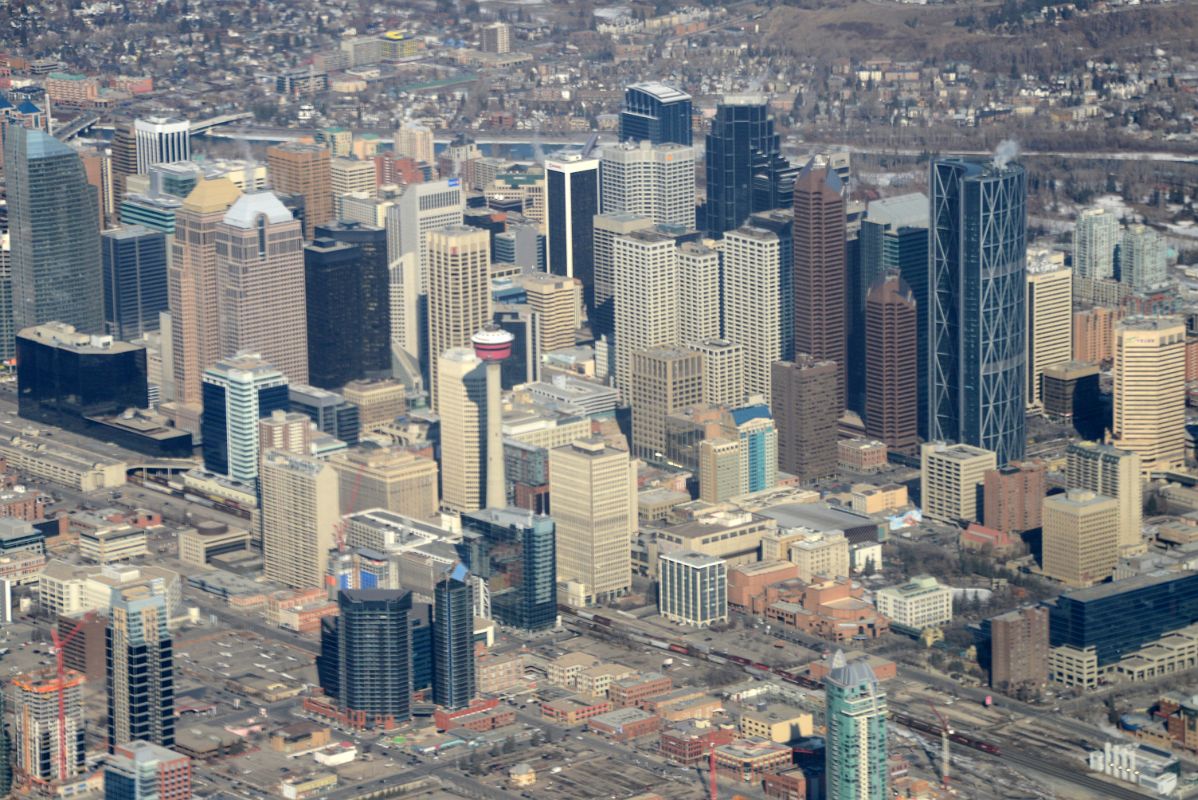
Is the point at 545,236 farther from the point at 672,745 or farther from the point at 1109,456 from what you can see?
the point at 672,745

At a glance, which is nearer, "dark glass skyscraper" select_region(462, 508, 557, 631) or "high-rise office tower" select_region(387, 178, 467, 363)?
"dark glass skyscraper" select_region(462, 508, 557, 631)

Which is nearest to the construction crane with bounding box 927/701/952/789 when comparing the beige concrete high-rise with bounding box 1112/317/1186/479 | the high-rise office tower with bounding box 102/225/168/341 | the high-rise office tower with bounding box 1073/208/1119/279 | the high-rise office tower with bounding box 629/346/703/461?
the beige concrete high-rise with bounding box 1112/317/1186/479

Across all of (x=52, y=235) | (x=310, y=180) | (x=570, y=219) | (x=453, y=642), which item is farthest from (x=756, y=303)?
(x=453, y=642)

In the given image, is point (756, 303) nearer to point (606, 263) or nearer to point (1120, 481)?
point (606, 263)

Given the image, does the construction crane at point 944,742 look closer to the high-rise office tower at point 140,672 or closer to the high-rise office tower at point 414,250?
the high-rise office tower at point 140,672

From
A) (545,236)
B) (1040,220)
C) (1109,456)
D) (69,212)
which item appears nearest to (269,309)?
(69,212)

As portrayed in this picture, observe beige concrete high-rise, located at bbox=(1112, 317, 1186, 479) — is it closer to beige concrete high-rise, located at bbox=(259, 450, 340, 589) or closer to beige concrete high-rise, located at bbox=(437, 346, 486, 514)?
beige concrete high-rise, located at bbox=(437, 346, 486, 514)

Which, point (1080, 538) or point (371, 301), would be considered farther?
point (371, 301)

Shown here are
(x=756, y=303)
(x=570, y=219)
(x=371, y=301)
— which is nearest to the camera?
(x=756, y=303)
